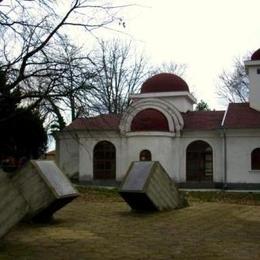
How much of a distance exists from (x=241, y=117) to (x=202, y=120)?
99.5 inches

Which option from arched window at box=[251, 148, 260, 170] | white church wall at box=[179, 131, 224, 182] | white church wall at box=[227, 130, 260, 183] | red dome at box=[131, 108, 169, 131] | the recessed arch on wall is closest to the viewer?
white church wall at box=[227, 130, 260, 183]

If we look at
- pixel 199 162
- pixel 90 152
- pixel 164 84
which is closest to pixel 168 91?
pixel 164 84

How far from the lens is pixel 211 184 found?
32.3 metres

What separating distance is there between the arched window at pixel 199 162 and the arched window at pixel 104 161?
4.68 meters

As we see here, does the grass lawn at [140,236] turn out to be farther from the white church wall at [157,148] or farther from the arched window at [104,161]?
the arched window at [104,161]

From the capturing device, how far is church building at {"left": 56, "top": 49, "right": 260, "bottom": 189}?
32.2 metres

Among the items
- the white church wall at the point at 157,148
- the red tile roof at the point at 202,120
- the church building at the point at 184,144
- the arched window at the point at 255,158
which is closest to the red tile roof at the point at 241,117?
the church building at the point at 184,144

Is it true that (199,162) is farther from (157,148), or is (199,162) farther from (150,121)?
(150,121)

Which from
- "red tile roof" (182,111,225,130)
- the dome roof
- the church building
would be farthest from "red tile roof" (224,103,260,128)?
the dome roof

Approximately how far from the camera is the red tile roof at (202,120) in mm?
33250

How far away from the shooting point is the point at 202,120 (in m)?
34.2

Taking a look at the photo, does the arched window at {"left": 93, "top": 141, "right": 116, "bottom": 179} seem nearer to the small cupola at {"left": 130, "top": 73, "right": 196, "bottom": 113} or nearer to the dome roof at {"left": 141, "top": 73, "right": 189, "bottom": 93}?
the small cupola at {"left": 130, "top": 73, "right": 196, "bottom": 113}

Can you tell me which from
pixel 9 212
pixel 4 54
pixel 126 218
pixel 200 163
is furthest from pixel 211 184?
pixel 9 212

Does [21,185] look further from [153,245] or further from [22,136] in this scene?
[22,136]
